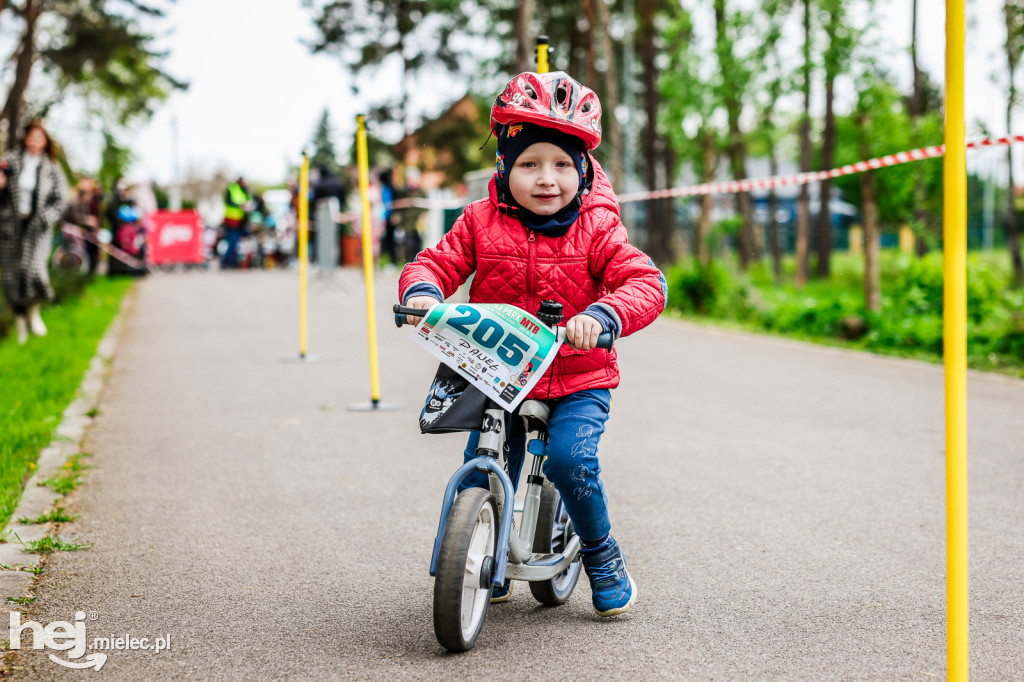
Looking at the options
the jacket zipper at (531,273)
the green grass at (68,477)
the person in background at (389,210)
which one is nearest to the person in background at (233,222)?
the person in background at (389,210)

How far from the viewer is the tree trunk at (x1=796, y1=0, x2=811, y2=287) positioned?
16578 mm

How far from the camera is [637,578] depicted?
4.37 meters

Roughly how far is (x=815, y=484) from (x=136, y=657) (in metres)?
3.68

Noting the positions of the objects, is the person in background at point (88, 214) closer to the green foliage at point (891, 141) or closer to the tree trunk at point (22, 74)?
the tree trunk at point (22, 74)

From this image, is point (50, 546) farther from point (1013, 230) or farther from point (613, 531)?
point (1013, 230)

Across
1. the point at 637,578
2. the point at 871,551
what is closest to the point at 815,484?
the point at 871,551

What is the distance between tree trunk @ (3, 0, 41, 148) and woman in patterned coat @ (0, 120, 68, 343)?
41.1 feet

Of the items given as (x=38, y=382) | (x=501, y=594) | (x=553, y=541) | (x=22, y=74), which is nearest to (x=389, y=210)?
(x=22, y=74)

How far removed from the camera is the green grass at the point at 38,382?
5893 mm

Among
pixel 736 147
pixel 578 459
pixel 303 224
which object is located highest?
pixel 736 147

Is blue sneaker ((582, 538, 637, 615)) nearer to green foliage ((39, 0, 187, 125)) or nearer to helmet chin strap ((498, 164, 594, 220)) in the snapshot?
helmet chin strap ((498, 164, 594, 220))

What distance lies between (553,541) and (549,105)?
1.45m

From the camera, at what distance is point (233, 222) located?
2711cm

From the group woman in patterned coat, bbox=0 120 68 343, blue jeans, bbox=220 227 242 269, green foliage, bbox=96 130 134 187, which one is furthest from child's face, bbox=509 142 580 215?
green foliage, bbox=96 130 134 187
